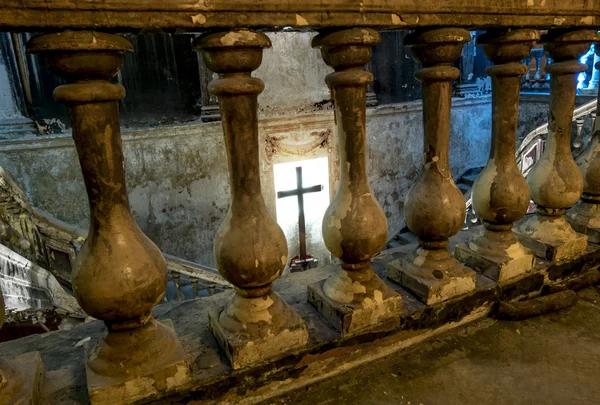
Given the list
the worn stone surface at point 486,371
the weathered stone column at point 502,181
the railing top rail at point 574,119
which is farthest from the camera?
the railing top rail at point 574,119

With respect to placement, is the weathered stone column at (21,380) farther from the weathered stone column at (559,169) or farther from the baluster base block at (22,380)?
the weathered stone column at (559,169)

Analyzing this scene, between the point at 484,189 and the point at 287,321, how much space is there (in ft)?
3.20

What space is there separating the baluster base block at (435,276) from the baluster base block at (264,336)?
1.71 feet

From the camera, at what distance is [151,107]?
708 centimetres

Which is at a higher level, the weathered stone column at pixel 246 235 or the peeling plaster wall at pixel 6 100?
the peeling plaster wall at pixel 6 100

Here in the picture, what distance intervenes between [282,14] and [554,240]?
1.59 m

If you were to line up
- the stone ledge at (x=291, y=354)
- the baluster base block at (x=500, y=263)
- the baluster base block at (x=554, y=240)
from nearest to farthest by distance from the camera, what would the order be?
the stone ledge at (x=291, y=354) → the baluster base block at (x=500, y=263) → the baluster base block at (x=554, y=240)

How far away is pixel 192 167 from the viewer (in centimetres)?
736

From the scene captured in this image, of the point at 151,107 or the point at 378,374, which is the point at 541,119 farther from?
the point at 378,374

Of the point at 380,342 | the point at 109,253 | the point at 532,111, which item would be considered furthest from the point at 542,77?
the point at 109,253

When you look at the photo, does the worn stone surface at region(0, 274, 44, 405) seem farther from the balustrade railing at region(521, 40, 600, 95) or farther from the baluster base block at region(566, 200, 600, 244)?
the balustrade railing at region(521, 40, 600, 95)

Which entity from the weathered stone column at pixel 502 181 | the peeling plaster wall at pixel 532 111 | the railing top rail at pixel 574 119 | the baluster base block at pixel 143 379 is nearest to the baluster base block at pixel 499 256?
the weathered stone column at pixel 502 181

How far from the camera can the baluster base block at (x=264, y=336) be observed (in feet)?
4.21

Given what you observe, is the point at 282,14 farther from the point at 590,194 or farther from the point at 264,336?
the point at 590,194
